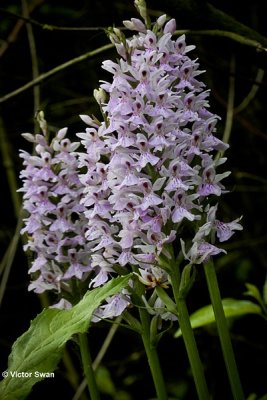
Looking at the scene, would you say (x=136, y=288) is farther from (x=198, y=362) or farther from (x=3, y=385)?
(x=3, y=385)

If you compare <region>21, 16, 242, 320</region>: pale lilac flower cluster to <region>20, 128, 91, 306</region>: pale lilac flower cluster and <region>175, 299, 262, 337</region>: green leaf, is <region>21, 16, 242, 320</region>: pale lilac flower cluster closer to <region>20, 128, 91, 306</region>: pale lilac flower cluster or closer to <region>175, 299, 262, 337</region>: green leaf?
<region>20, 128, 91, 306</region>: pale lilac flower cluster

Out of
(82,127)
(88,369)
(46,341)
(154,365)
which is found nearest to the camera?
(46,341)

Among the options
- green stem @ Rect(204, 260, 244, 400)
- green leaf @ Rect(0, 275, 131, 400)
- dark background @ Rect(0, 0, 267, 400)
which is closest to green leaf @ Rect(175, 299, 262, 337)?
green stem @ Rect(204, 260, 244, 400)

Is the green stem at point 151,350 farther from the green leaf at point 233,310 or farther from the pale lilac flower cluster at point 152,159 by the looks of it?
the green leaf at point 233,310

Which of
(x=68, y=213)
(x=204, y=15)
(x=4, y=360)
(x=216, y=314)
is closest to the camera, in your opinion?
(x=216, y=314)

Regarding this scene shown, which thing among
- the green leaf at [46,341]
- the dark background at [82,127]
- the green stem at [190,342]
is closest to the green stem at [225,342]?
the green stem at [190,342]

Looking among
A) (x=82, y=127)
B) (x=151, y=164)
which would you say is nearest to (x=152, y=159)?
(x=151, y=164)

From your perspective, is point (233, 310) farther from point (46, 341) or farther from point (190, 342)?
point (46, 341)

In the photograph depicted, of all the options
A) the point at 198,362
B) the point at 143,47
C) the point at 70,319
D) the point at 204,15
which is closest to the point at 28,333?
the point at 70,319
